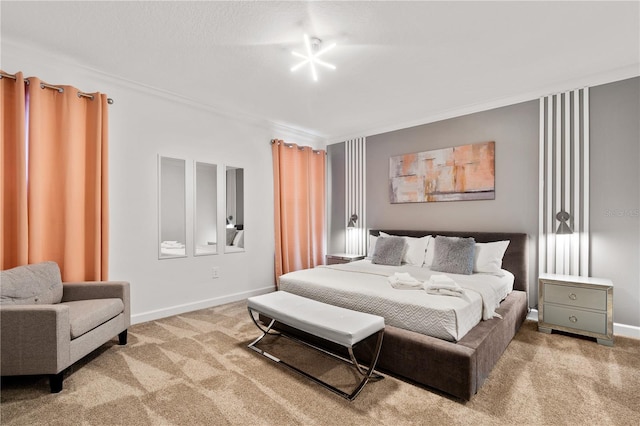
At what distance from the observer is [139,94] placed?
11.2 ft

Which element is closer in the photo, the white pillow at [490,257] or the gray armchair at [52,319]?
the gray armchair at [52,319]

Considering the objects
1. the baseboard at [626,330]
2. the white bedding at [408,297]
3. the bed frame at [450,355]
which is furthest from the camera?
the baseboard at [626,330]

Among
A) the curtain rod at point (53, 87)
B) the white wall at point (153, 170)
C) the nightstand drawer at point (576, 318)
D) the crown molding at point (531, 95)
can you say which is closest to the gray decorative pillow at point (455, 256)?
the nightstand drawer at point (576, 318)

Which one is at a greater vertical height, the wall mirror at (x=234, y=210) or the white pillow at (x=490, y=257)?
the wall mirror at (x=234, y=210)

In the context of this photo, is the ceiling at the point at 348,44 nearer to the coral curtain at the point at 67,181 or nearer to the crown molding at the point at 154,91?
the crown molding at the point at 154,91

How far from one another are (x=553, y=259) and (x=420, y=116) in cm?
246

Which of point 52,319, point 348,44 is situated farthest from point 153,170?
point 348,44

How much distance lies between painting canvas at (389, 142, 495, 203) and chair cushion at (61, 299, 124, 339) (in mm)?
3767

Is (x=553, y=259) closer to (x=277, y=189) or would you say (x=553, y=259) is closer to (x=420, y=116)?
(x=420, y=116)

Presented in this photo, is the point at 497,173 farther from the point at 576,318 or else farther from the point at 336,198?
the point at 336,198

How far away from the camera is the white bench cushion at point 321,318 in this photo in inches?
79.6

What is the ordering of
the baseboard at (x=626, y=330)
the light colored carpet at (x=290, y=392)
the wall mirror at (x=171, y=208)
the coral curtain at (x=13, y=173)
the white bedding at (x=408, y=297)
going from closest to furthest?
the light colored carpet at (x=290, y=392) → the white bedding at (x=408, y=297) → the coral curtain at (x=13, y=173) → the baseboard at (x=626, y=330) → the wall mirror at (x=171, y=208)

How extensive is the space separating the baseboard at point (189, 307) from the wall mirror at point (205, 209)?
2.09 ft

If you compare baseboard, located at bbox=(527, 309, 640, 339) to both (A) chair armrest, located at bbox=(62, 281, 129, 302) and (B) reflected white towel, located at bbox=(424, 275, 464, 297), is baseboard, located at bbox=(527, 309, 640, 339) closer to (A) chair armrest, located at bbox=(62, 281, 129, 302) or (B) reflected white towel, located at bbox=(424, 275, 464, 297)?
(B) reflected white towel, located at bbox=(424, 275, 464, 297)
